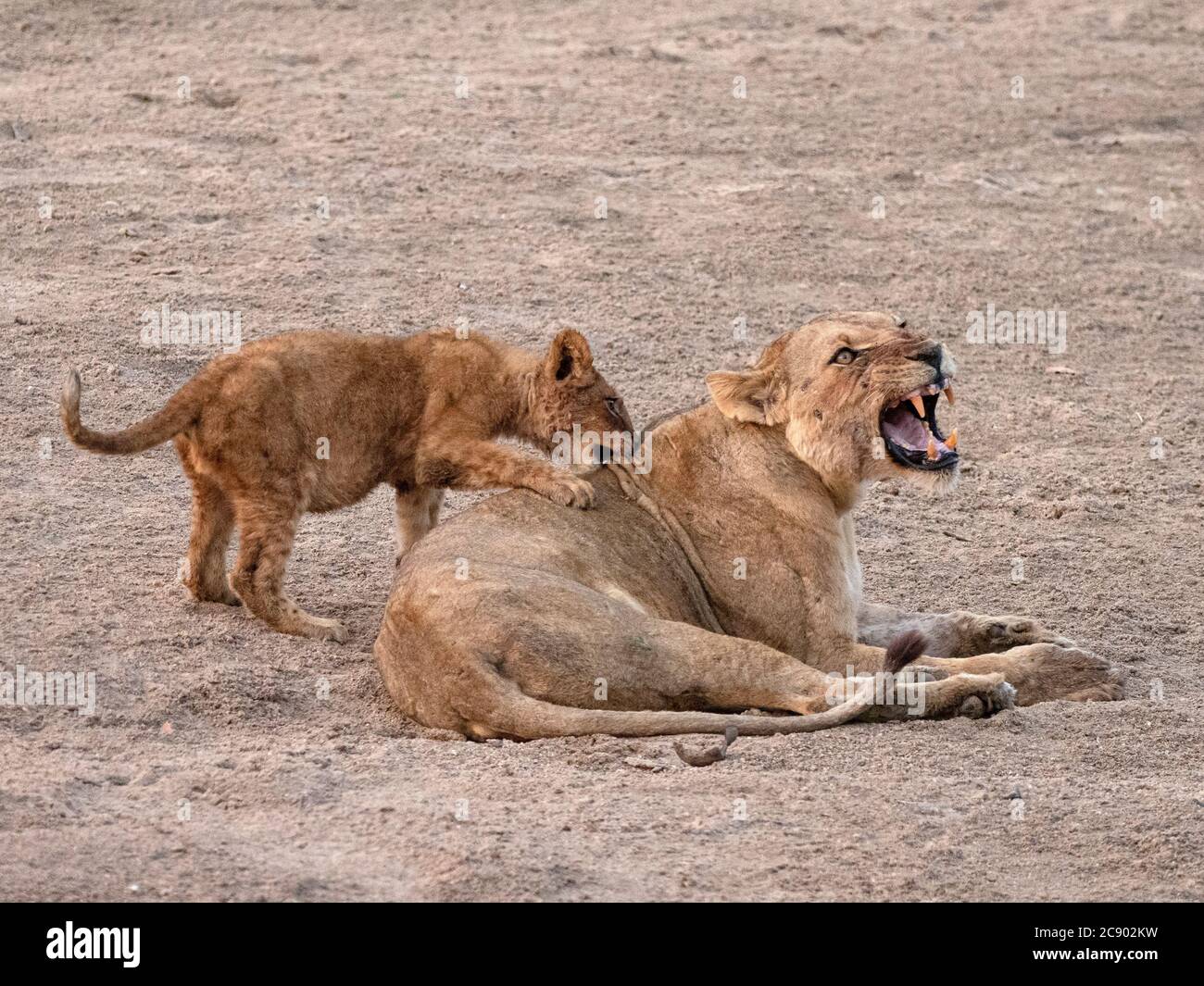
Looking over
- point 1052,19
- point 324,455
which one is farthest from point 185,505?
point 1052,19

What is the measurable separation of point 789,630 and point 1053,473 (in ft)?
10.4

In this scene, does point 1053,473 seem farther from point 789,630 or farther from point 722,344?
point 789,630

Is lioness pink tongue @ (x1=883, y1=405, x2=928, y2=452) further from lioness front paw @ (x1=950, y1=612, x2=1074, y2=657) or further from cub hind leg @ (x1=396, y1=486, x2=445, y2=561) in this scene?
cub hind leg @ (x1=396, y1=486, x2=445, y2=561)

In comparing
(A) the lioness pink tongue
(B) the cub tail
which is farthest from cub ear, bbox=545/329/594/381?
(B) the cub tail

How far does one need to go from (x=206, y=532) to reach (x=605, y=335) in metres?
3.76

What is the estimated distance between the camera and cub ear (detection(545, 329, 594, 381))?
7.83 metres

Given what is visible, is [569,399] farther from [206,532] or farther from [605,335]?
[605,335]

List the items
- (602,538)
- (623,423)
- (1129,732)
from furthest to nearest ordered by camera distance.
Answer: (623,423) < (602,538) < (1129,732)

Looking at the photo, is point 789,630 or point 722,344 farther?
point 722,344

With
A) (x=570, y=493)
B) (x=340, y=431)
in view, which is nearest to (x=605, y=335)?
(x=340, y=431)

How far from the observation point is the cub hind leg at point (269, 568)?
287 inches

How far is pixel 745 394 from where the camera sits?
735 cm

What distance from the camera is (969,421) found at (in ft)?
34.2

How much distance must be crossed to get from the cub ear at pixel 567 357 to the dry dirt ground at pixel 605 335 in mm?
1128
